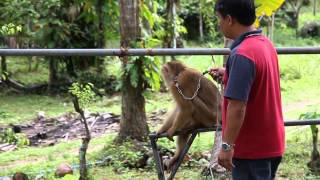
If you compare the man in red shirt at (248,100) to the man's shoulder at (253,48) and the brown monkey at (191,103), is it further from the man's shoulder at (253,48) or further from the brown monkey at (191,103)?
the brown monkey at (191,103)

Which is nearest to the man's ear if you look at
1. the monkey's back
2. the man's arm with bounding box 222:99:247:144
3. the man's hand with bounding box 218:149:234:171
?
the man's arm with bounding box 222:99:247:144

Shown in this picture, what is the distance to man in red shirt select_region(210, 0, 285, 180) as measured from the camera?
9.05ft

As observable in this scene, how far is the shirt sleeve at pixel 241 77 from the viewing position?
8.98 feet

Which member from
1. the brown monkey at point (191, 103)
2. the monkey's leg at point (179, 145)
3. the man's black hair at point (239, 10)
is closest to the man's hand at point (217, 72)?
the man's black hair at point (239, 10)

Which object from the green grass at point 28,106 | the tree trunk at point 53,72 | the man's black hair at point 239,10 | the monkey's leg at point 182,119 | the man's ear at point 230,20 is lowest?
the green grass at point 28,106

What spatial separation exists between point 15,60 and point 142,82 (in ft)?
28.4

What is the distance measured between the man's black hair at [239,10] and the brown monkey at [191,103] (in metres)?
1.79

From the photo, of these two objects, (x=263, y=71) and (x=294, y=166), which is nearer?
(x=263, y=71)

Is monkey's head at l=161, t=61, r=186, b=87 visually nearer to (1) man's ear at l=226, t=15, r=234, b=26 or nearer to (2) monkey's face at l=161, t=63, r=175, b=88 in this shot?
(2) monkey's face at l=161, t=63, r=175, b=88

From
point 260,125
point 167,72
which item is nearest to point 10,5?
point 167,72

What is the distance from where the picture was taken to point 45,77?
13.0 meters

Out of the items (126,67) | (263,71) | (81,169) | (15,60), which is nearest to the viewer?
(263,71)

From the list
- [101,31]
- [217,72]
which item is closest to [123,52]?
[217,72]

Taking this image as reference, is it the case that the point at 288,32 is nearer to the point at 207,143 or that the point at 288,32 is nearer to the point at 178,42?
the point at 178,42
